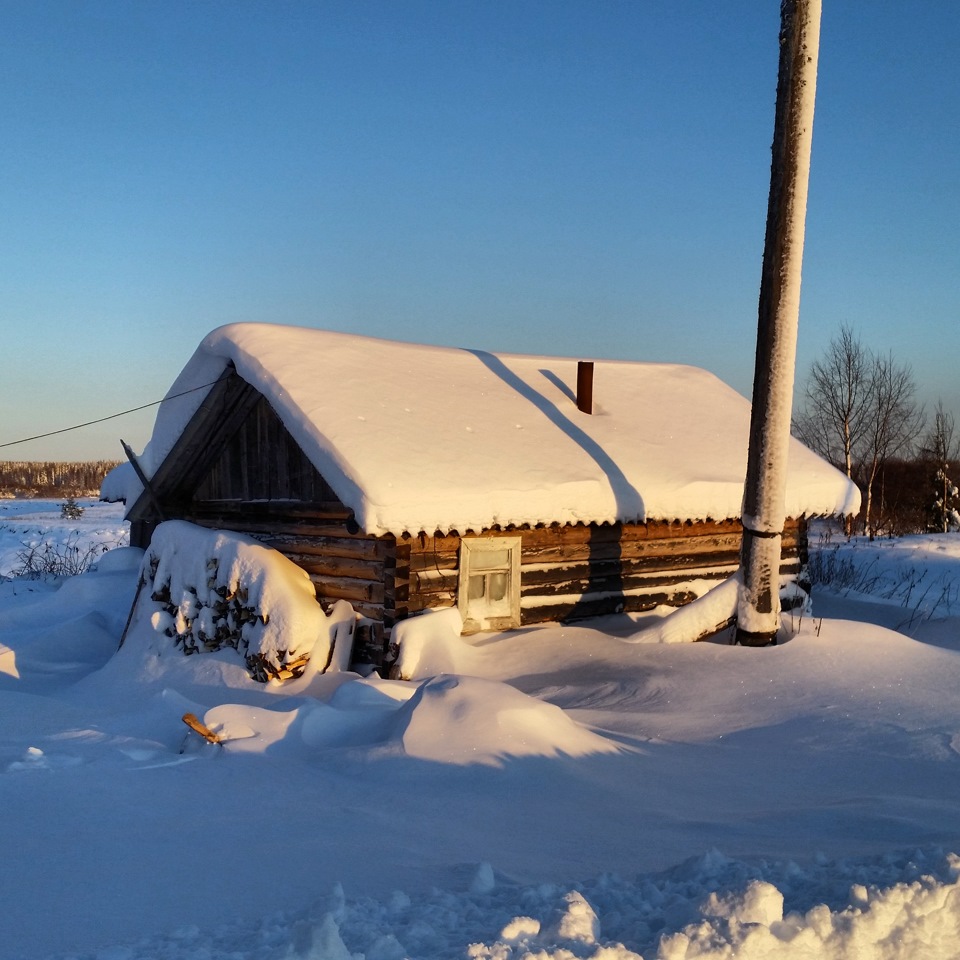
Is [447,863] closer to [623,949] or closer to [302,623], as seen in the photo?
[623,949]

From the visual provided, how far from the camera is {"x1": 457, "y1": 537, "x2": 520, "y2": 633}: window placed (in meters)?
9.73

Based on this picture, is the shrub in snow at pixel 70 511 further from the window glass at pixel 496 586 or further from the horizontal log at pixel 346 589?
the window glass at pixel 496 586

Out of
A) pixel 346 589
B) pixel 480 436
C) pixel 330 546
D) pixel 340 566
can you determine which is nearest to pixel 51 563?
pixel 330 546

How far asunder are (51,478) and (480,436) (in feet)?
314

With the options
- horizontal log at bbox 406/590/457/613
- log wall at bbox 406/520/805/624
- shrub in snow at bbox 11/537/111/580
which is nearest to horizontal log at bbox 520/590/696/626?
log wall at bbox 406/520/805/624

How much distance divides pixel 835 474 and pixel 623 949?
36.6 feet

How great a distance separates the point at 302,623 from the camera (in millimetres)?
8906

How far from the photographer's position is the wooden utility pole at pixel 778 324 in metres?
8.27

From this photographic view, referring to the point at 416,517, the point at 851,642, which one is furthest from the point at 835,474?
the point at 416,517

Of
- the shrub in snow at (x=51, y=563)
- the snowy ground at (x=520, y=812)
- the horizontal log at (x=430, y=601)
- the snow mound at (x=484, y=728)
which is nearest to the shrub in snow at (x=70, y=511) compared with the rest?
the shrub in snow at (x=51, y=563)

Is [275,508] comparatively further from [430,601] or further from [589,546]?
[589,546]

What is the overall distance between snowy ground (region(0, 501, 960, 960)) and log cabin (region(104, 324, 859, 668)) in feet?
4.43

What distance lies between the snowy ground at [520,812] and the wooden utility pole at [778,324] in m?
0.76

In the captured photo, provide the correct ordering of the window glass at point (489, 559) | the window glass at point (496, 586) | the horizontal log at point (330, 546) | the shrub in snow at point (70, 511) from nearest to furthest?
1. the horizontal log at point (330, 546)
2. the window glass at point (489, 559)
3. the window glass at point (496, 586)
4. the shrub in snow at point (70, 511)
